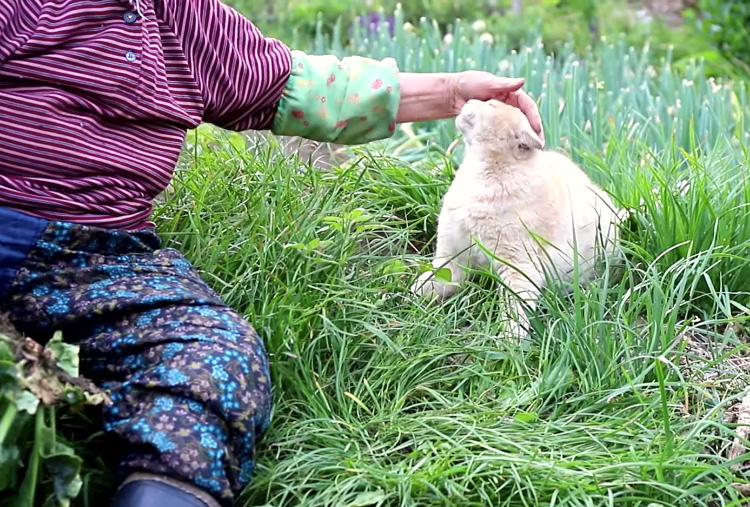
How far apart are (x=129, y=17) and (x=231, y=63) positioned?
26 cm

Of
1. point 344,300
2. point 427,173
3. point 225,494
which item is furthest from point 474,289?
point 225,494

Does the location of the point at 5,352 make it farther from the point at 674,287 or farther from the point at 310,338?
the point at 674,287

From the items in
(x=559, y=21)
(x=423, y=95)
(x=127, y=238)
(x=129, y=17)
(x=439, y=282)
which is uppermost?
(x=129, y=17)

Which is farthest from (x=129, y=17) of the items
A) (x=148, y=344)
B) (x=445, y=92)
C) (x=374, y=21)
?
(x=374, y=21)

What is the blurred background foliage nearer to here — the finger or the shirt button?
the finger

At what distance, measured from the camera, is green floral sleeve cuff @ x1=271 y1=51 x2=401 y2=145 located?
6.65 feet

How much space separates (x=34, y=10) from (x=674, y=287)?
58.3 inches

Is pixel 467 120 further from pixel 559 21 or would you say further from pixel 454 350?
pixel 559 21

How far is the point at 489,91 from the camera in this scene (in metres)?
2.15

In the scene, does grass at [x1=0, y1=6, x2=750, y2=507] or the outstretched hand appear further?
the outstretched hand

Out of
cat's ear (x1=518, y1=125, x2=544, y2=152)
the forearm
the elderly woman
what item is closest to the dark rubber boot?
the elderly woman

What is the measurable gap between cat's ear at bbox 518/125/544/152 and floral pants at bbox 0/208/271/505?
845 millimetres

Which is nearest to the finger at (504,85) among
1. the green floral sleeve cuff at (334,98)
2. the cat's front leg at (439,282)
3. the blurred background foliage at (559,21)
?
the green floral sleeve cuff at (334,98)

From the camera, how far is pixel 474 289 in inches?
86.7
